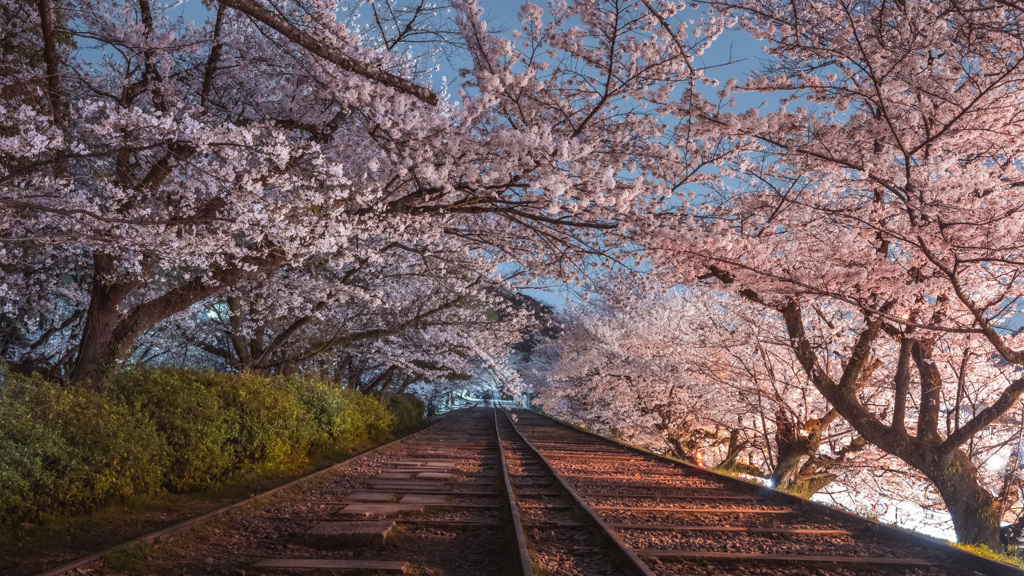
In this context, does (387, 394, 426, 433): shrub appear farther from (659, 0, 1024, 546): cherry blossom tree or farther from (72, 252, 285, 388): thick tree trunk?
(659, 0, 1024, 546): cherry blossom tree

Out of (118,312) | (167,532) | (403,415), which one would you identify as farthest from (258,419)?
(403,415)

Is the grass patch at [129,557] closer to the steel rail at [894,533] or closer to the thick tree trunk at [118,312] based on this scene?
the thick tree trunk at [118,312]

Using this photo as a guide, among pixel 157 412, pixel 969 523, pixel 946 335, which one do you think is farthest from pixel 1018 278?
pixel 157 412

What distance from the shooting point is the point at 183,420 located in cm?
801

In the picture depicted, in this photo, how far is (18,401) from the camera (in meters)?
5.69

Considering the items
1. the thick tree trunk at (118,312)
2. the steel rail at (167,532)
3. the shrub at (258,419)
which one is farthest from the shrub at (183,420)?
the steel rail at (167,532)

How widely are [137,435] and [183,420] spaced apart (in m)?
1.18

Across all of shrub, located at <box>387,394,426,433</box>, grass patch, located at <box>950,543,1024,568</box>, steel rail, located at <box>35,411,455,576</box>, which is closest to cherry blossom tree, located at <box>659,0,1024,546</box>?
grass patch, located at <box>950,543,1024,568</box>

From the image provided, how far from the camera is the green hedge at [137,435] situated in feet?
18.1

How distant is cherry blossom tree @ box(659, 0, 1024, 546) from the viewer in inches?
228

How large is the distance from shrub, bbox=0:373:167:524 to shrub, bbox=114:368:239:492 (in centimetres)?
56

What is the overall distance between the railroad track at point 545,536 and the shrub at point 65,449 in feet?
4.59

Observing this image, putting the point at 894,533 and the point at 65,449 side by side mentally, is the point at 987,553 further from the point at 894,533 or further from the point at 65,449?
the point at 65,449

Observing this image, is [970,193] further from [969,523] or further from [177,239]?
[177,239]
